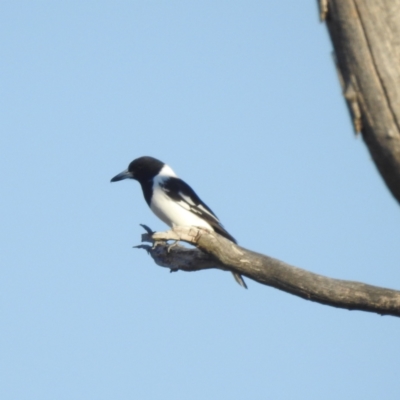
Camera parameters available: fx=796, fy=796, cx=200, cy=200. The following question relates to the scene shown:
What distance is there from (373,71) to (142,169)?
6.09 metres

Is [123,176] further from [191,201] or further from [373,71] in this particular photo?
Answer: [373,71]

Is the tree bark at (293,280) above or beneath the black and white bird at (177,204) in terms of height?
beneath

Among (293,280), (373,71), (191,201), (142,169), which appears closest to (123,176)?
(142,169)

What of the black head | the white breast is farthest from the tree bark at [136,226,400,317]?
the black head

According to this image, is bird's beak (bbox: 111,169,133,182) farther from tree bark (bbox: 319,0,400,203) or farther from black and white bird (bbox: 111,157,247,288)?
tree bark (bbox: 319,0,400,203)

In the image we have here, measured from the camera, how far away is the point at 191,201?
25.2 ft

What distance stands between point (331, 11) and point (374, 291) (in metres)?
2.15

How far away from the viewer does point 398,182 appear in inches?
105

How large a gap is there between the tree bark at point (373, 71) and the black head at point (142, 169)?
584cm

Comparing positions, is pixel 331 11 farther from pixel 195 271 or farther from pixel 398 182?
pixel 195 271

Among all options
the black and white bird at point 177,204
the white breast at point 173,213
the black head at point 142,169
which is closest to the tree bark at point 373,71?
the black and white bird at point 177,204

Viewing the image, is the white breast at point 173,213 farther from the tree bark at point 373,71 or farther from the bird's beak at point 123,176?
the tree bark at point 373,71

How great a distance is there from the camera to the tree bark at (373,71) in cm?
264

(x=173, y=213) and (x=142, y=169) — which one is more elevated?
(x=142, y=169)
